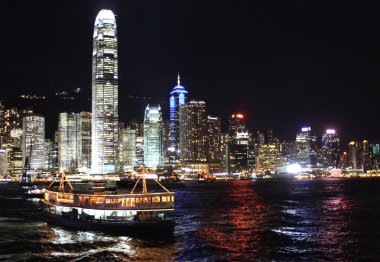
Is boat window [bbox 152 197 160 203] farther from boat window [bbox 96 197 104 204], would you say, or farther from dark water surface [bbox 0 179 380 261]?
boat window [bbox 96 197 104 204]

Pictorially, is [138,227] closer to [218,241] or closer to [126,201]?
[126,201]

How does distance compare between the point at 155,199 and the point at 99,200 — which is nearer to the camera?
the point at 155,199

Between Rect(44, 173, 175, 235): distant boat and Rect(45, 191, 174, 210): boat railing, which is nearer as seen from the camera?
Rect(44, 173, 175, 235): distant boat

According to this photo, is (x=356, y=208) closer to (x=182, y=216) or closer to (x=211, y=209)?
(x=211, y=209)

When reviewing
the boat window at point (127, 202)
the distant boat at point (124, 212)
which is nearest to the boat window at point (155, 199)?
the distant boat at point (124, 212)

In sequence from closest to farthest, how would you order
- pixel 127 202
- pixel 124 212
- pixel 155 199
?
pixel 155 199, pixel 127 202, pixel 124 212

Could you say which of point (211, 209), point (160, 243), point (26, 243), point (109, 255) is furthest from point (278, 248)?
point (211, 209)

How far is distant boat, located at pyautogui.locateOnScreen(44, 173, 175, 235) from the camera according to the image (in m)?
55.5

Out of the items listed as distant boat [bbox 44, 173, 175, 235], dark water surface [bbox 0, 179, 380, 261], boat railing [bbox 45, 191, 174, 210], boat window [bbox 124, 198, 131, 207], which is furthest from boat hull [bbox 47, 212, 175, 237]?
boat window [bbox 124, 198, 131, 207]

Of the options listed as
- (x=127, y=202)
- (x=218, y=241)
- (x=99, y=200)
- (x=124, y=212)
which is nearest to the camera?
(x=218, y=241)

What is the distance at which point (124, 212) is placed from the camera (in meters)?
58.4

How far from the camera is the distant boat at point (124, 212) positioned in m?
55.5

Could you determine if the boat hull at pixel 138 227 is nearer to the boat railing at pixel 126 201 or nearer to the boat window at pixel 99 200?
the boat railing at pixel 126 201

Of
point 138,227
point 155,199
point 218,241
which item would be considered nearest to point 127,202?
point 155,199
